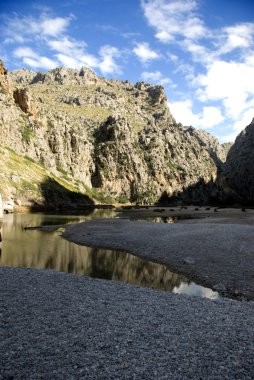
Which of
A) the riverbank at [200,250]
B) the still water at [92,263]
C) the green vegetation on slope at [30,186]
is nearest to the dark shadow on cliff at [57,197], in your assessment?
the green vegetation on slope at [30,186]

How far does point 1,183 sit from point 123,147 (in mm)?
108226

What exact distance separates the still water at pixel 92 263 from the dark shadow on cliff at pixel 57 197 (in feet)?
210

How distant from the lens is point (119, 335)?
35.7 ft

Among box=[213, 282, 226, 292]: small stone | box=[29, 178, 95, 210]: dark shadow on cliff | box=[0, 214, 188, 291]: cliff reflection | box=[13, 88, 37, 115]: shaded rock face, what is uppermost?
box=[13, 88, 37, 115]: shaded rock face

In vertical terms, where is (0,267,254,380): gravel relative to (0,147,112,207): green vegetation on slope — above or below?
below

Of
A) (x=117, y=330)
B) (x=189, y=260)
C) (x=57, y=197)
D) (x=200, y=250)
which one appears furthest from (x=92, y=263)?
(x=57, y=197)

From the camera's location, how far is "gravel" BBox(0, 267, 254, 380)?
8.70 m

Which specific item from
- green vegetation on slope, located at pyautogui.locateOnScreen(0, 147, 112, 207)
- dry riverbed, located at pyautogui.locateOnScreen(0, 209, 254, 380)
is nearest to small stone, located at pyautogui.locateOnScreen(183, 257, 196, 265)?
dry riverbed, located at pyautogui.locateOnScreen(0, 209, 254, 380)

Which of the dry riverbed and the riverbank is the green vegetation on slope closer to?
the riverbank

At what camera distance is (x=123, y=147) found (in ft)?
612

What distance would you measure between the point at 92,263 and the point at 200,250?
10259 mm

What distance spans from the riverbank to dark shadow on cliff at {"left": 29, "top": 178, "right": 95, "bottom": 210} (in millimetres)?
61565

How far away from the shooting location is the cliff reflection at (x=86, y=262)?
21781 mm

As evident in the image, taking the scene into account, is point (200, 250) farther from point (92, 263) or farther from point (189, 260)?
point (92, 263)
